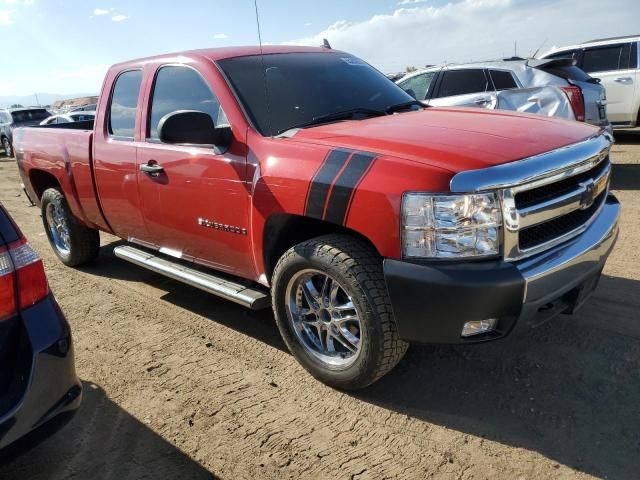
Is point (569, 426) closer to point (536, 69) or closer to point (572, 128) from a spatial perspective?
point (572, 128)

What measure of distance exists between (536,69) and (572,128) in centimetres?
495

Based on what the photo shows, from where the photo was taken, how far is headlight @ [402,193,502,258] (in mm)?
2326

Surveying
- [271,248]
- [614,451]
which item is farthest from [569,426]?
[271,248]

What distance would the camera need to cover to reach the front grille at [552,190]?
2438 mm

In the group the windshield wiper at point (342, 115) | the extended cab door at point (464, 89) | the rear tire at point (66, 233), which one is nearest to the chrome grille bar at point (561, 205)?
the windshield wiper at point (342, 115)

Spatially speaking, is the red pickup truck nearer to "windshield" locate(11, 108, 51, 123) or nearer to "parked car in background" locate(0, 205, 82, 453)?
"parked car in background" locate(0, 205, 82, 453)

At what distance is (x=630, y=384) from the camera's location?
2.84 metres

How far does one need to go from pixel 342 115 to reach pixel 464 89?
5082 mm

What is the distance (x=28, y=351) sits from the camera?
2.07 m

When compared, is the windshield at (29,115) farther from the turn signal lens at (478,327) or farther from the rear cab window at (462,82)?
the turn signal lens at (478,327)

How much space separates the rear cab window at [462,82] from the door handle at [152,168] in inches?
216

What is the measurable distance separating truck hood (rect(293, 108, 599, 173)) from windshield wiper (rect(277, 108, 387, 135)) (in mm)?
125

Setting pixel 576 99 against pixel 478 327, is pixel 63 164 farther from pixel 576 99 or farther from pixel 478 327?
pixel 576 99

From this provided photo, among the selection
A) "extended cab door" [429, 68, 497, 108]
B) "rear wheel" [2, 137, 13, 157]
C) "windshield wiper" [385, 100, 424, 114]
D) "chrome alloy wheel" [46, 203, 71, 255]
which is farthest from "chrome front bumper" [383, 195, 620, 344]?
"rear wheel" [2, 137, 13, 157]
